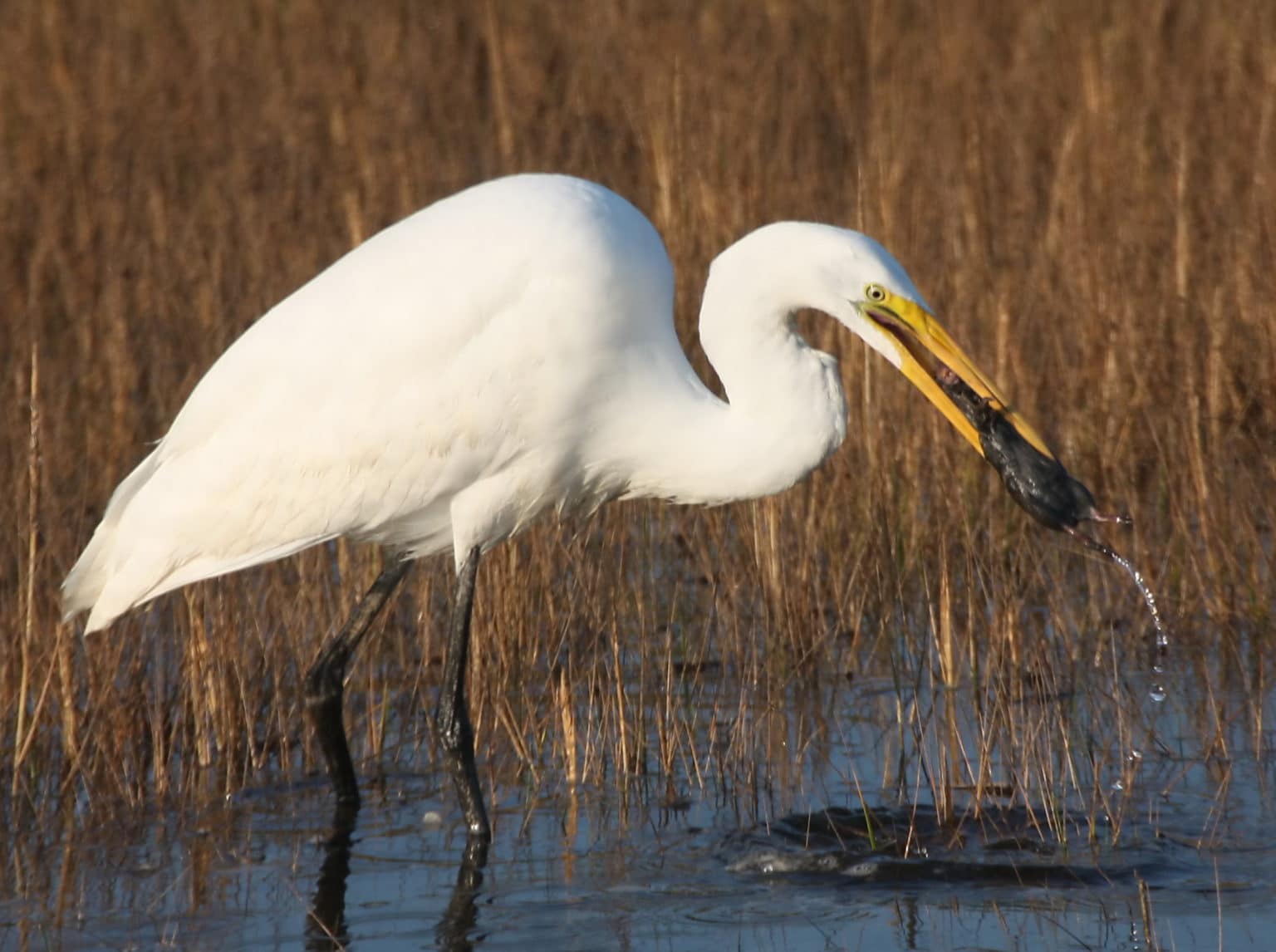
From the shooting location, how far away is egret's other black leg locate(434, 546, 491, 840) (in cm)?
458

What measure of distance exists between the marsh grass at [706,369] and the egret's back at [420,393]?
406 mm

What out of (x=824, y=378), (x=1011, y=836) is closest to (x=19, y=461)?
(x=824, y=378)

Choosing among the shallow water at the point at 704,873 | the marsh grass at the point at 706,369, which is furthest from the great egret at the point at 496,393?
the marsh grass at the point at 706,369

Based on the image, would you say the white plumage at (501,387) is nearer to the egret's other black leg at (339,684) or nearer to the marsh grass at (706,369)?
the egret's other black leg at (339,684)

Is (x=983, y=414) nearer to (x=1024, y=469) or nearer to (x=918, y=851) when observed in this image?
(x=1024, y=469)

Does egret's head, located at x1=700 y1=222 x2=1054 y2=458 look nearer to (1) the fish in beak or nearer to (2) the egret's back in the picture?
(1) the fish in beak

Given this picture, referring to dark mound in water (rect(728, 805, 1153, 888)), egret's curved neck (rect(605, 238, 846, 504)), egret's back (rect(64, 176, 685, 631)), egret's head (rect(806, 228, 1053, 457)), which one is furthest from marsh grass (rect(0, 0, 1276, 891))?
egret's head (rect(806, 228, 1053, 457))

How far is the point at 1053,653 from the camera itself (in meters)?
5.21

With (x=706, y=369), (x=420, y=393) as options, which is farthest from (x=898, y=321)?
(x=706, y=369)

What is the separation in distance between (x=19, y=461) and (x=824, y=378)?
303cm

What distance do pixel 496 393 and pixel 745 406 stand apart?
58cm

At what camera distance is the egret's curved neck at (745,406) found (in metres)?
4.26

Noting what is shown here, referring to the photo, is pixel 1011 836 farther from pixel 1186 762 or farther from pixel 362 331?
pixel 362 331

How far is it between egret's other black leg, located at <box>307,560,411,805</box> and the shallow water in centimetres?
11
